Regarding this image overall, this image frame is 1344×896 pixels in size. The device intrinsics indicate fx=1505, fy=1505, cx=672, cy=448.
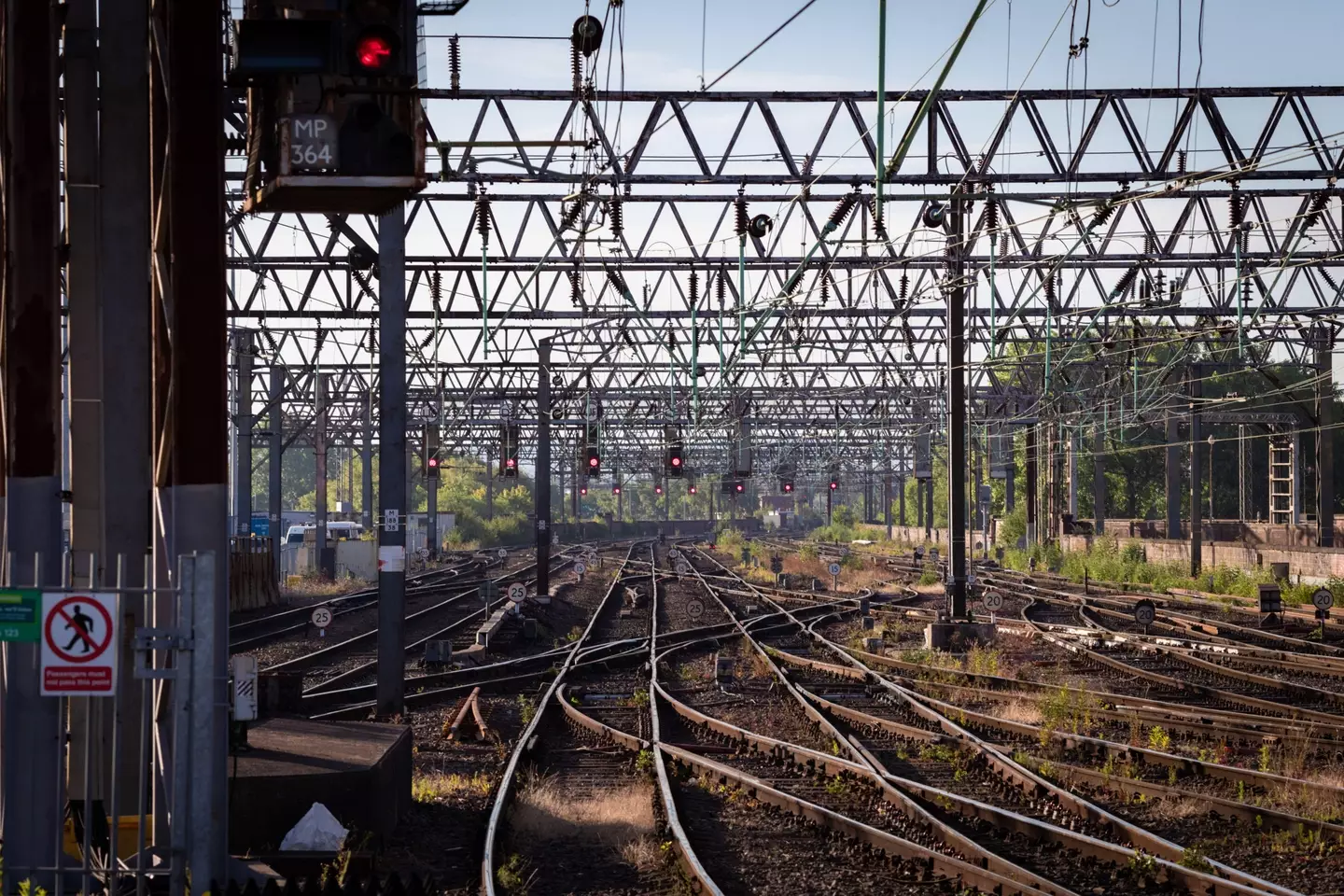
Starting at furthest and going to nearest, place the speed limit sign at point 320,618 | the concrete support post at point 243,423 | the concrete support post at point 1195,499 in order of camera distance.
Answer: the concrete support post at point 1195,499 < the concrete support post at point 243,423 < the speed limit sign at point 320,618

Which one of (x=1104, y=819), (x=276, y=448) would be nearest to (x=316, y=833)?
(x=1104, y=819)

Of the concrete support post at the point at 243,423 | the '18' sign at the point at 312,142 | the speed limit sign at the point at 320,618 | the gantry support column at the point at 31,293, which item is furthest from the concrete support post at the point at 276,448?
the '18' sign at the point at 312,142

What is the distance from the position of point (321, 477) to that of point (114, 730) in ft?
132

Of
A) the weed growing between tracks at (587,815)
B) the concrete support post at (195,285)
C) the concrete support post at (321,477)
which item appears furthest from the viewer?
the concrete support post at (321,477)

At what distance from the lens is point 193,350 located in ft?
29.4

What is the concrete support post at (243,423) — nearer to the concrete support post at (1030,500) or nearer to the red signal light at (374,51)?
the red signal light at (374,51)

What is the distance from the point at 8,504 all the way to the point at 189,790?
272 cm

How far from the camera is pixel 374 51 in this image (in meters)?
7.89

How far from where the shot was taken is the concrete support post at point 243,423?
118 feet

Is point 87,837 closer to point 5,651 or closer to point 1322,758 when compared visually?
point 5,651

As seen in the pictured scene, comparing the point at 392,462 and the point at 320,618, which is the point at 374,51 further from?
the point at 320,618

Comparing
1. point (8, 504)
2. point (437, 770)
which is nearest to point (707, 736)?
point (437, 770)

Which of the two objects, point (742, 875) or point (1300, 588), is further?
point (1300, 588)

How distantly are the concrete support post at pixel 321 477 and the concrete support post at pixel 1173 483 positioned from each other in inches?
990
